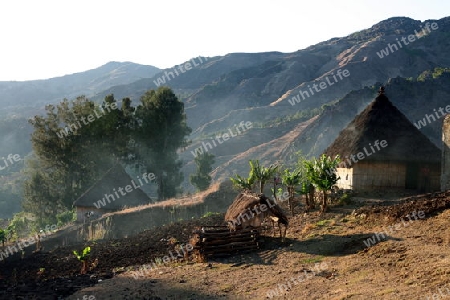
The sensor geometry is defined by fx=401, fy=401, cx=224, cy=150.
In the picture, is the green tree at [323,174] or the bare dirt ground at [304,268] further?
the green tree at [323,174]

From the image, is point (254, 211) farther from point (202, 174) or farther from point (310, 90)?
point (310, 90)

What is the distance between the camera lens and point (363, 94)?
62.1 meters

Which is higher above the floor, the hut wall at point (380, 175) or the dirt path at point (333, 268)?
the dirt path at point (333, 268)

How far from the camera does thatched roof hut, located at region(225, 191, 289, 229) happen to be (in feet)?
48.2

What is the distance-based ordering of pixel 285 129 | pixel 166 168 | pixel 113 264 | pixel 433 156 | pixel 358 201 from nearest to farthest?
1. pixel 113 264
2. pixel 358 201
3. pixel 433 156
4. pixel 166 168
5. pixel 285 129

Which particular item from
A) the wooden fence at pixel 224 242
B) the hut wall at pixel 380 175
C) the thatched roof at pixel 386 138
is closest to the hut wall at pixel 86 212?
the thatched roof at pixel 386 138

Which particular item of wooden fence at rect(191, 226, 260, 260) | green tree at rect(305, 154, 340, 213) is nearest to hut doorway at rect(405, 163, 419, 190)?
green tree at rect(305, 154, 340, 213)

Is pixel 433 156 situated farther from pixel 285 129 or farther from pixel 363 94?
pixel 285 129

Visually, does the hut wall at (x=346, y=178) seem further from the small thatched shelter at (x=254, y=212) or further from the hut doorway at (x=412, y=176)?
the small thatched shelter at (x=254, y=212)

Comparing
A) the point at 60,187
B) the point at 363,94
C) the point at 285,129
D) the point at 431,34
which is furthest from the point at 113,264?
the point at 431,34

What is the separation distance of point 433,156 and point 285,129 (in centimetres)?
5340

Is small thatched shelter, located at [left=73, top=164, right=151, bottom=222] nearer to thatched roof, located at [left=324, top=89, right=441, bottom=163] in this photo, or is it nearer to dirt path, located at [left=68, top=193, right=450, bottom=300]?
thatched roof, located at [left=324, top=89, right=441, bottom=163]

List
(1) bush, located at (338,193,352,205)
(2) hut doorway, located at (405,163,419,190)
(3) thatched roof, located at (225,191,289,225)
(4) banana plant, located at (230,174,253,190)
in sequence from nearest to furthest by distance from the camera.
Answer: (3) thatched roof, located at (225,191,289,225) < (1) bush, located at (338,193,352,205) < (4) banana plant, located at (230,174,253,190) < (2) hut doorway, located at (405,163,419,190)

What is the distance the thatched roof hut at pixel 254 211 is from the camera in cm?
1470
